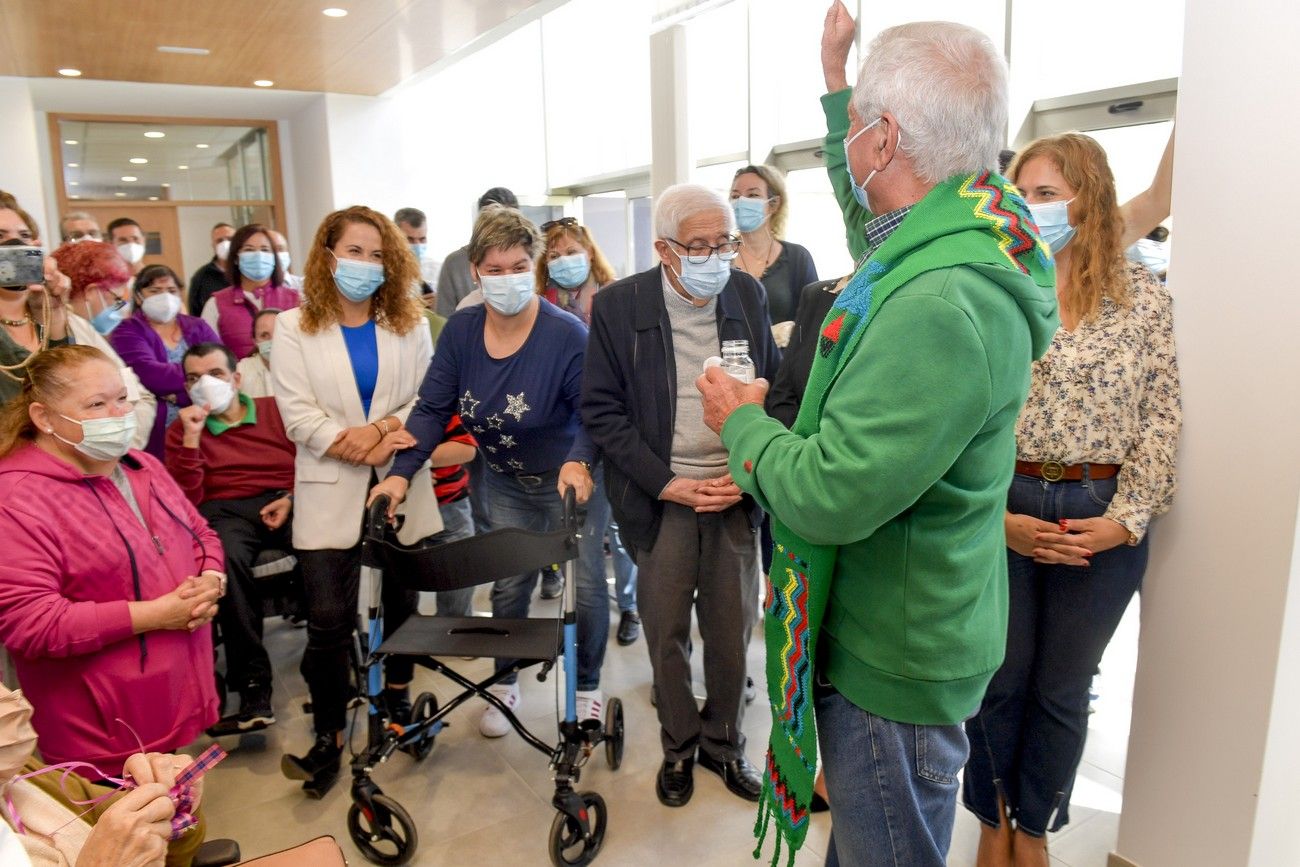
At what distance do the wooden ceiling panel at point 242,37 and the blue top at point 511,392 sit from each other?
3772mm

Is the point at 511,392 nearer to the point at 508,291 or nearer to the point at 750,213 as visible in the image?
the point at 508,291

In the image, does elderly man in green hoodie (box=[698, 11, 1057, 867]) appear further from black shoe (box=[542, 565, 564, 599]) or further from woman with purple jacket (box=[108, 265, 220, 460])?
black shoe (box=[542, 565, 564, 599])

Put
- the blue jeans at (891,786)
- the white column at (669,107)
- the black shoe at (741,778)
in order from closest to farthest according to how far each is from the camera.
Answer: the blue jeans at (891,786)
the black shoe at (741,778)
the white column at (669,107)

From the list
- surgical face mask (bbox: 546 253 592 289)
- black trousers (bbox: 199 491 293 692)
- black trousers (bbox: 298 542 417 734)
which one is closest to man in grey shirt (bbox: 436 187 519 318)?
surgical face mask (bbox: 546 253 592 289)

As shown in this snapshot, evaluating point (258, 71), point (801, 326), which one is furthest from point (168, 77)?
point (801, 326)

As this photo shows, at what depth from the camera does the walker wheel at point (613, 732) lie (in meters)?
2.69

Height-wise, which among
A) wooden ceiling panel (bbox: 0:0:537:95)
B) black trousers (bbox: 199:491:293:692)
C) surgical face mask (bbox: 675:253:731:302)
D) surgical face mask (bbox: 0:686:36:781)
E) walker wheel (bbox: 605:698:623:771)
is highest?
wooden ceiling panel (bbox: 0:0:537:95)

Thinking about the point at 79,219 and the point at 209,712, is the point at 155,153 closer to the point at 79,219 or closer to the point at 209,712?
the point at 79,219

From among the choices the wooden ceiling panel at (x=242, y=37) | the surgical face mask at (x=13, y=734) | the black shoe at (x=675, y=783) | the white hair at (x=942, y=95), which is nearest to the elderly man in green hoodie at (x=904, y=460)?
the white hair at (x=942, y=95)

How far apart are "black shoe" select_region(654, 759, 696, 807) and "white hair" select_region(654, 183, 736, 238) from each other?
4.94ft

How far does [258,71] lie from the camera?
24.0 feet

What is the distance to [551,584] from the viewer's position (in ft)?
14.3

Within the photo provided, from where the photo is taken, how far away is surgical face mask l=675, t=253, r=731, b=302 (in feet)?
7.66

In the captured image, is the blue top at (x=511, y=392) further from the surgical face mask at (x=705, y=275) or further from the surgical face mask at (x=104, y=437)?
the surgical face mask at (x=104, y=437)
